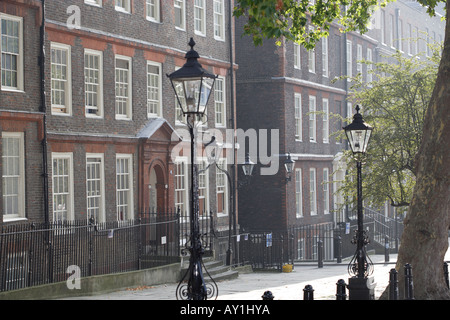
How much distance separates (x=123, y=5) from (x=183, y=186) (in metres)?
6.84

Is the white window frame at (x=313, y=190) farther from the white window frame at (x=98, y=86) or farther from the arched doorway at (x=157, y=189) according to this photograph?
the white window frame at (x=98, y=86)

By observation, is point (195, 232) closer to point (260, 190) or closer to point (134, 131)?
point (134, 131)

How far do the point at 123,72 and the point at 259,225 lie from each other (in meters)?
12.7

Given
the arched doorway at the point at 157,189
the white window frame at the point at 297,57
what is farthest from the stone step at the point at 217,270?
the white window frame at the point at 297,57

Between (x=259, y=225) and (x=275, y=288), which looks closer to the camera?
(x=275, y=288)

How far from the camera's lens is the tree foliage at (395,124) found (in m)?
29.8

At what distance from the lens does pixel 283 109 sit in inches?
1443

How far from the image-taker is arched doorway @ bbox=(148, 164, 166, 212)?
28.1 meters

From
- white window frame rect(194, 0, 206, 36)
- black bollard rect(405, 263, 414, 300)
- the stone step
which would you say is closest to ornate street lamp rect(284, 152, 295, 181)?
white window frame rect(194, 0, 206, 36)

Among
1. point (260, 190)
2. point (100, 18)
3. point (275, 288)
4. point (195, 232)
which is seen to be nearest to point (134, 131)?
point (100, 18)

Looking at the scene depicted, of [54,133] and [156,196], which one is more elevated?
[54,133]

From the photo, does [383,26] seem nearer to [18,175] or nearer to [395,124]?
[395,124]

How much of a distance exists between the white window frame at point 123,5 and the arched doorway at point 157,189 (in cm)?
519
